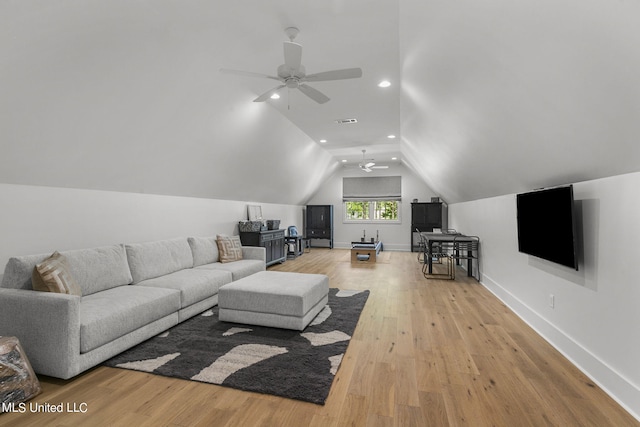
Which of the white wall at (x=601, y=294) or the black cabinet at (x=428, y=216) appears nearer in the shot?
the white wall at (x=601, y=294)

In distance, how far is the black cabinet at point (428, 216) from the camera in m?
9.18

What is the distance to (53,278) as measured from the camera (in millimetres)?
2422

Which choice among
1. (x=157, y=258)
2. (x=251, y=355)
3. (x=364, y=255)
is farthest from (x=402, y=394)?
(x=364, y=255)

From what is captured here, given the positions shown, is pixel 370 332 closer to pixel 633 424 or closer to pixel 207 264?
pixel 633 424

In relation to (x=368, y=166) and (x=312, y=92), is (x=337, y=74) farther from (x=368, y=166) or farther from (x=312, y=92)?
(x=368, y=166)

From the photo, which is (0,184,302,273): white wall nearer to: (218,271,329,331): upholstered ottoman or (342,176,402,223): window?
(218,271,329,331): upholstered ottoman

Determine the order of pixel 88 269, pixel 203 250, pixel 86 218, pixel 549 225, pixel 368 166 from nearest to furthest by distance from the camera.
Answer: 1. pixel 549 225
2. pixel 88 269
3. pixel 86 218
4. pixel 203 250
5. pixel 368 166

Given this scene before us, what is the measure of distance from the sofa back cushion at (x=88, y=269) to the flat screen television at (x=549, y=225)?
4.22 metres

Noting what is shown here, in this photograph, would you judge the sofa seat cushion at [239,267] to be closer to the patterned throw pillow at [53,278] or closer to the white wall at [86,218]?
the white wall at [86,218]

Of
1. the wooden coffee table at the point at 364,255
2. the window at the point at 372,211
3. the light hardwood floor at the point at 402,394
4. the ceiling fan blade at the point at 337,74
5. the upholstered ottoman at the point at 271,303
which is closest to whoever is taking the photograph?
the light hardwood floor at the point at 402,394

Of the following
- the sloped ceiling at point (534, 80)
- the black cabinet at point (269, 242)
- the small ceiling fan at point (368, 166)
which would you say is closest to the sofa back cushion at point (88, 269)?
the black cabinet at point (269, 242)

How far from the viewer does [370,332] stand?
312 centimetres

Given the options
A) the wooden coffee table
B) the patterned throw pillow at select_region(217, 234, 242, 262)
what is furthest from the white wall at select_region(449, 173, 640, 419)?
the wooden coffee table

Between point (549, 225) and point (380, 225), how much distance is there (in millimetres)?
7412
